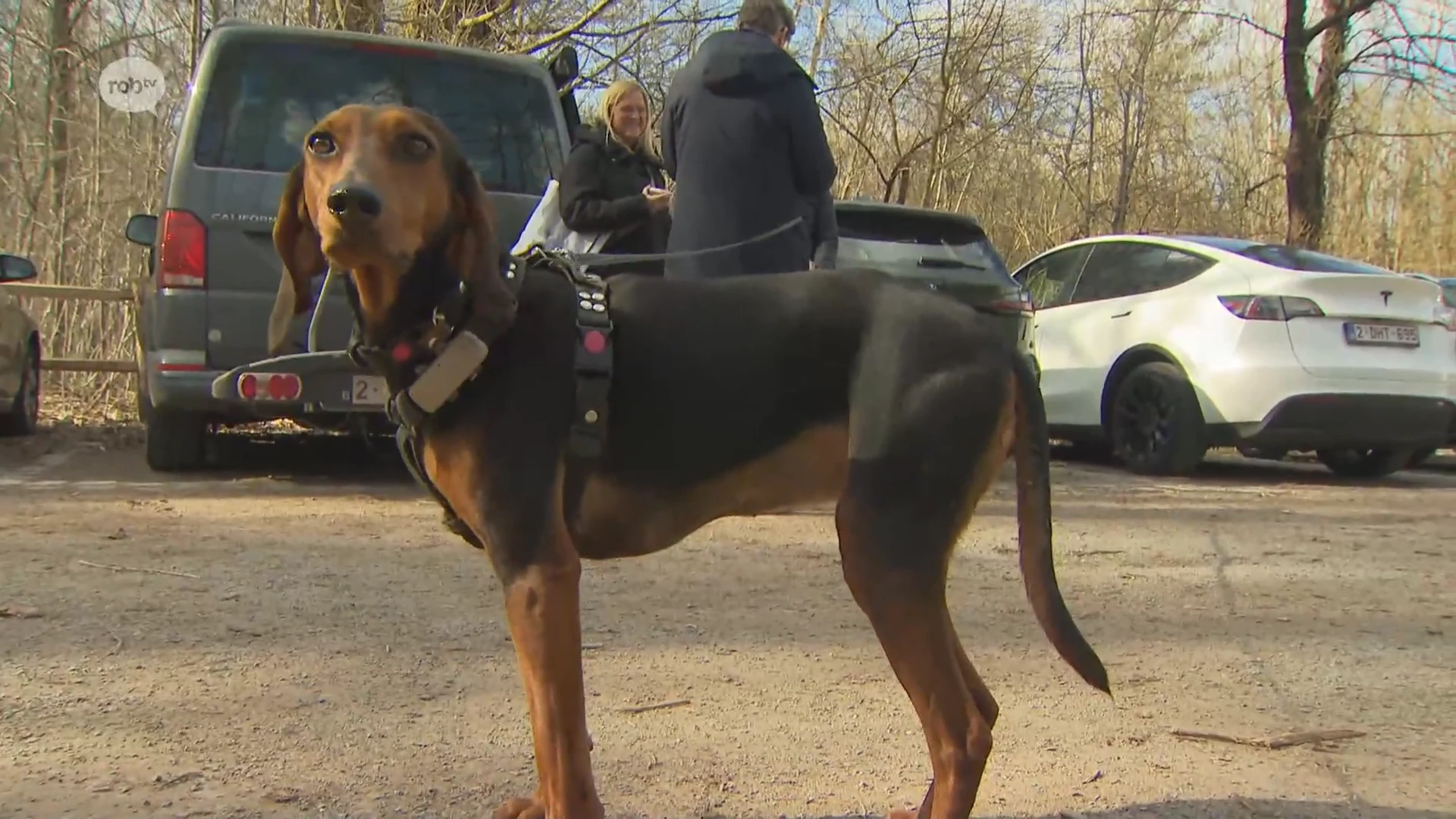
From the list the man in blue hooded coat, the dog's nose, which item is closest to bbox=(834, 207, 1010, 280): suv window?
the man in blue hooded coat

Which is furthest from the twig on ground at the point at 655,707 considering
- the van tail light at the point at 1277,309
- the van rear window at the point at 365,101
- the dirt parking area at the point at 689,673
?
the van tail light at the point at 1277,309

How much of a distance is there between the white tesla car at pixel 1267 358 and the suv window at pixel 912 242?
1386 millimetres

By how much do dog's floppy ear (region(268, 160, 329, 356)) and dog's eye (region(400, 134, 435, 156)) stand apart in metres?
0.28

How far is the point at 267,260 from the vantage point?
6.03 metres

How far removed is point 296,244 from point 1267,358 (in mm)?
6984

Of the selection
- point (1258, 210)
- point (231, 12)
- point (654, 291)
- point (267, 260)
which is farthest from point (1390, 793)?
point (1258, 210)

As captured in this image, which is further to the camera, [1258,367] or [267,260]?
[1258,367]

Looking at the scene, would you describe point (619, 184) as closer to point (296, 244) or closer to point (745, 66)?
point (745, 66)

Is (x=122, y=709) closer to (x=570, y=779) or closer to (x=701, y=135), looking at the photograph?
(x=570, y=779)

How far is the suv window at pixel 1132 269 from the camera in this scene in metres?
8.74

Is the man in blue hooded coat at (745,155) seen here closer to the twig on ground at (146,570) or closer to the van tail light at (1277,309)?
the twig on ground at (146,570)

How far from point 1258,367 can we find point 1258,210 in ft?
54.8

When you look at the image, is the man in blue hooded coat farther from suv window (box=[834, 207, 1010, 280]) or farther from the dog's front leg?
suv window (box=[834, 207, 1010, 280])

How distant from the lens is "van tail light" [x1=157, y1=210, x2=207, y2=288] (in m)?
5.95
